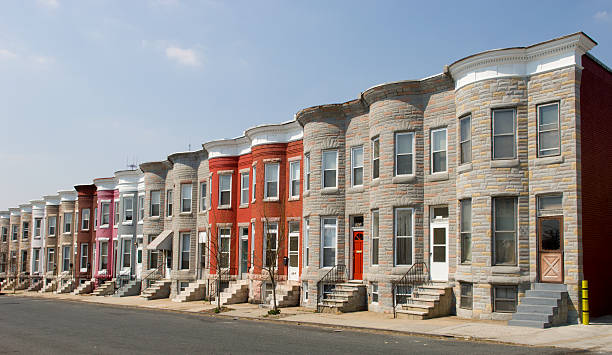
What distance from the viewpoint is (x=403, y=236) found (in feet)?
75.4

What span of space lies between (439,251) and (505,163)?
170 inches

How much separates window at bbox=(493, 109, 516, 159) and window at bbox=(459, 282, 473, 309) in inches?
171

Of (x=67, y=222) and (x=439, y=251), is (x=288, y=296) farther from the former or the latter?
(x=67, y=222)

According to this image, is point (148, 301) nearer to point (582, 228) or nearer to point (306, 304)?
point (306, 304)

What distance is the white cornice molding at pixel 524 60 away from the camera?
61.3 ft

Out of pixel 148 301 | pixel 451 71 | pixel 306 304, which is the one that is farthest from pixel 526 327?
pixel 148 301

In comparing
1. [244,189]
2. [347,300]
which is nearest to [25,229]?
[244,189]

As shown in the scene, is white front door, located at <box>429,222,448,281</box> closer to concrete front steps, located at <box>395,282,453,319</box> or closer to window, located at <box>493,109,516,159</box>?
concrete front steps, located at <box>395,282,453,319</box>

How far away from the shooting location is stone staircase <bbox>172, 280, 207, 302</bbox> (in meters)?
33.4

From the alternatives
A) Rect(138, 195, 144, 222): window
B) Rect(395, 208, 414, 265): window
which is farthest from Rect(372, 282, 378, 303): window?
Rect(138, 195, 144, 222): window

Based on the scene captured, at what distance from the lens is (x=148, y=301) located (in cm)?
3550

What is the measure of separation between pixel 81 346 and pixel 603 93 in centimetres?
1762

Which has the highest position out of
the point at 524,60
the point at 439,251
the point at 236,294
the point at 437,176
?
the point at 524,60

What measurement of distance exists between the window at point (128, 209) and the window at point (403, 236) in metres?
25.7
